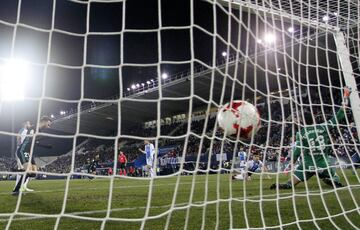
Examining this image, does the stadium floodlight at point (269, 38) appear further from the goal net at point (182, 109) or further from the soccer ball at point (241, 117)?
the soccer ball at point (241, 117)

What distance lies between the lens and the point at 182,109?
89.0ft

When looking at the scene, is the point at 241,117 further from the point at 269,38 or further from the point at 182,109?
the point at 182,109

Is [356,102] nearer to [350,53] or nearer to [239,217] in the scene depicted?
[350,53]

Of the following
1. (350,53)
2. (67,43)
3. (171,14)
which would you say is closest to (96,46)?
(67,43)

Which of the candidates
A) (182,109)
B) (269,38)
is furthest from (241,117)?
(182,109)

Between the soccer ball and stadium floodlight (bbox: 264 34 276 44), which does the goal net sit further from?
the soccer ball

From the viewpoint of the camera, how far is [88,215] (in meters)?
4.20

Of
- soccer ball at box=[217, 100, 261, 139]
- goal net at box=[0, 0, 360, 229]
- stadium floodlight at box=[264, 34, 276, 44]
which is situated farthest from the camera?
soccer ball at box=[217, 100, 261, 139]

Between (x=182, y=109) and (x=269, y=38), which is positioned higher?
(x=182, y=109)

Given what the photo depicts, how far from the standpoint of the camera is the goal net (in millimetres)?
3143

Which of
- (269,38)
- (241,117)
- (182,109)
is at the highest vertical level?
(182,109)

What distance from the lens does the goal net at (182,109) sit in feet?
10.3

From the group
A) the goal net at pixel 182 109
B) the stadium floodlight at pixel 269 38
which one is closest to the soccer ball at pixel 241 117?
the goal net at pixel 182 109

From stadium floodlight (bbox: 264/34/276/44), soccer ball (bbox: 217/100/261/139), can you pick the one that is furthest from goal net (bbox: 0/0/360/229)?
soccer ball (bbox: 217/100/261/139)
